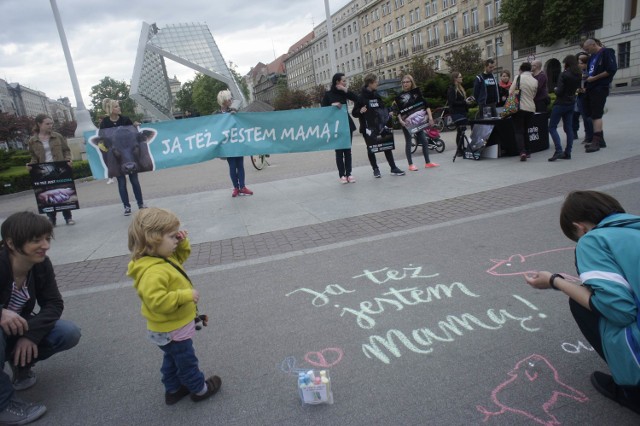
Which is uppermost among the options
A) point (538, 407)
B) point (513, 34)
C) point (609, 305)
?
point (513, 34)

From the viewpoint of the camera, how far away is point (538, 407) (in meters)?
2.16

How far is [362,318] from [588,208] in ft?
5.65

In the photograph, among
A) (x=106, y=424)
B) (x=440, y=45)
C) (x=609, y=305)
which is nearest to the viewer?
(x=609, y=305)

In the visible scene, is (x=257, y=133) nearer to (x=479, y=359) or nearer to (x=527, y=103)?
(x=527, y=103)

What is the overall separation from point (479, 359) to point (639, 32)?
4559 centimetres

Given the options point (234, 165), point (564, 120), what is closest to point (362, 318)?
Answer: point (234, 165)

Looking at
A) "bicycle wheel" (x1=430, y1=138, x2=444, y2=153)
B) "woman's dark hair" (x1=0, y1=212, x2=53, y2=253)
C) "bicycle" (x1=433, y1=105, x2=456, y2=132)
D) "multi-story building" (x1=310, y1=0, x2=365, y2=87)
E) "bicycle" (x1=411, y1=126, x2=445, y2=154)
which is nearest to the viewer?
"woman's dark hair" (x1=0, y1=212, x2=53, y2=253)

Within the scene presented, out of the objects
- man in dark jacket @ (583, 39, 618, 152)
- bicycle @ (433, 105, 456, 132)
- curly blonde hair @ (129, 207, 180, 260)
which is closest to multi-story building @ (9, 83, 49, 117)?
bicycle @ (433, 105, 456, 132)

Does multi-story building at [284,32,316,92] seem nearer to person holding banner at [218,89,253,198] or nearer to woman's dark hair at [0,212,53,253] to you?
person holding banner at [218,89,253,198]

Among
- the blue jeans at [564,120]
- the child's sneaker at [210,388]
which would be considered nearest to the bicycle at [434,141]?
the blue jeans at [564,120]

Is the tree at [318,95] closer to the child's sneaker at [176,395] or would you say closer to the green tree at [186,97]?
the green tree at [186,97]

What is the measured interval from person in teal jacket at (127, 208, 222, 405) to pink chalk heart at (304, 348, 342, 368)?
0.66 m

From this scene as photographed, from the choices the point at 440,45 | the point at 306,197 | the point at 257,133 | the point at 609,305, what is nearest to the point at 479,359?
the point at 609,305

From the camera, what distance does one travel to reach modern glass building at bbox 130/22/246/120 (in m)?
37.5
